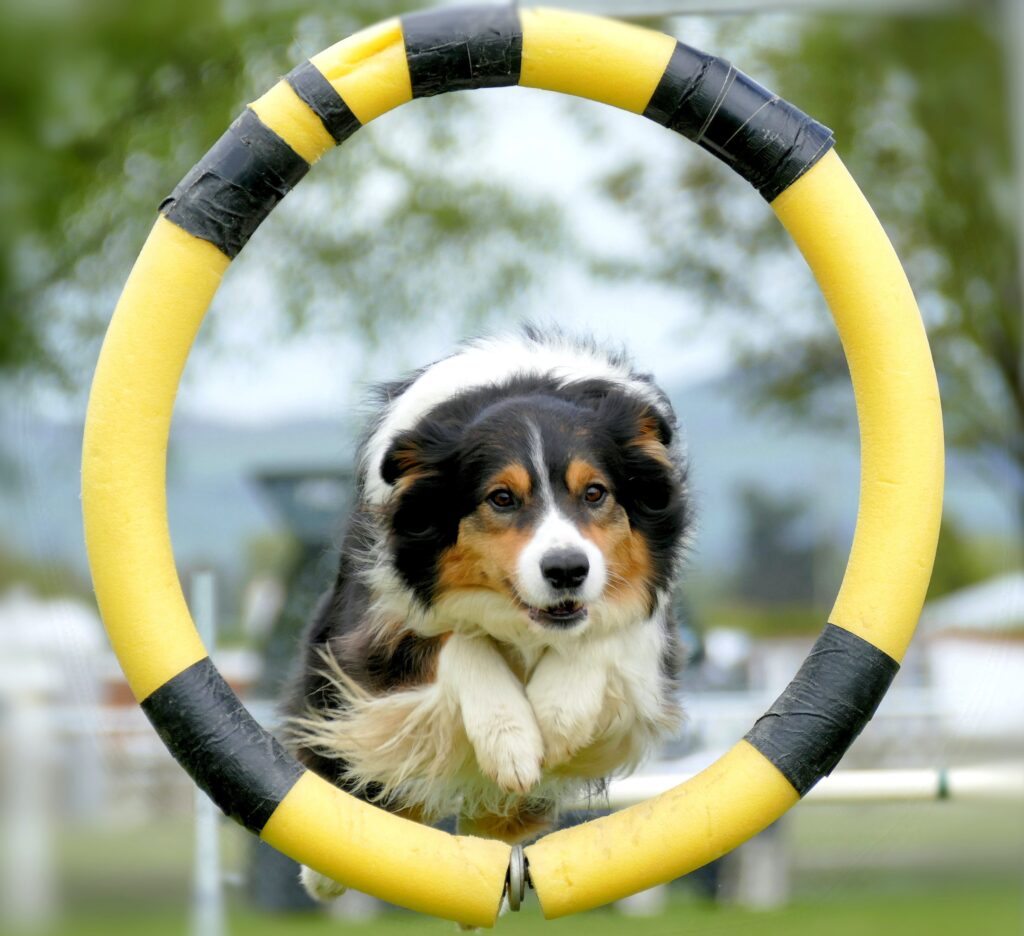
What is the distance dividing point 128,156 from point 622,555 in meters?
5.09

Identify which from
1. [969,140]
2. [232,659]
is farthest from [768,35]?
[232,659]

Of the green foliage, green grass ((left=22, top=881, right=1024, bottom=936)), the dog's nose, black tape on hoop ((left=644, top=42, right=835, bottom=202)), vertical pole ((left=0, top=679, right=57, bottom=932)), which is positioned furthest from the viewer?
vertical pole ((left=0, top=679, right=57, bottom=932))

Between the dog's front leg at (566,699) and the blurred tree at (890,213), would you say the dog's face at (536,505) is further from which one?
the blurred tree at (890,213)

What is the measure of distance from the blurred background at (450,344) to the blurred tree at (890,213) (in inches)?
1.0

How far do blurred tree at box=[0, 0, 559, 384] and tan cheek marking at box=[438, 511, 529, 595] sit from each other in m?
3.86

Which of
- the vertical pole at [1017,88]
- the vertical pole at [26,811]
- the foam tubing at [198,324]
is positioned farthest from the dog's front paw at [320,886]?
the vertical pole at [26,811]

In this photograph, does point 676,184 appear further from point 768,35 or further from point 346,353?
point 346,353

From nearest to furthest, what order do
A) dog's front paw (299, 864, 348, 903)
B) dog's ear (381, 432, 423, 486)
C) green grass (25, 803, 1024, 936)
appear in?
1. dog's ear (381, 432, 423, 486)
2. dog's front paw (299, 864, 348, 903)
3. green grass (25, 803, 1024, 936)

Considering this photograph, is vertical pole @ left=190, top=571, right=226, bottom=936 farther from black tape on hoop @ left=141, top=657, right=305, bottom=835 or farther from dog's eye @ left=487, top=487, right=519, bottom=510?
dog's eye @ left=487, top=487, right=519, bottom=510

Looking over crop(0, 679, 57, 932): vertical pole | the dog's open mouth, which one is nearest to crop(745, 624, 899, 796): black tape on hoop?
the dog's open mouth

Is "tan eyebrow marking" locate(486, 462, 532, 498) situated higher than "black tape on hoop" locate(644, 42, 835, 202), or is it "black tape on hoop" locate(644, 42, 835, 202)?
"black tape on hoop" locate(644, 42, 835, 202)

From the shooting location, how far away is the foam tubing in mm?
2680

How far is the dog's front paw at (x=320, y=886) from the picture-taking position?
345 cm

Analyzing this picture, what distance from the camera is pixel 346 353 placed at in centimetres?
928
